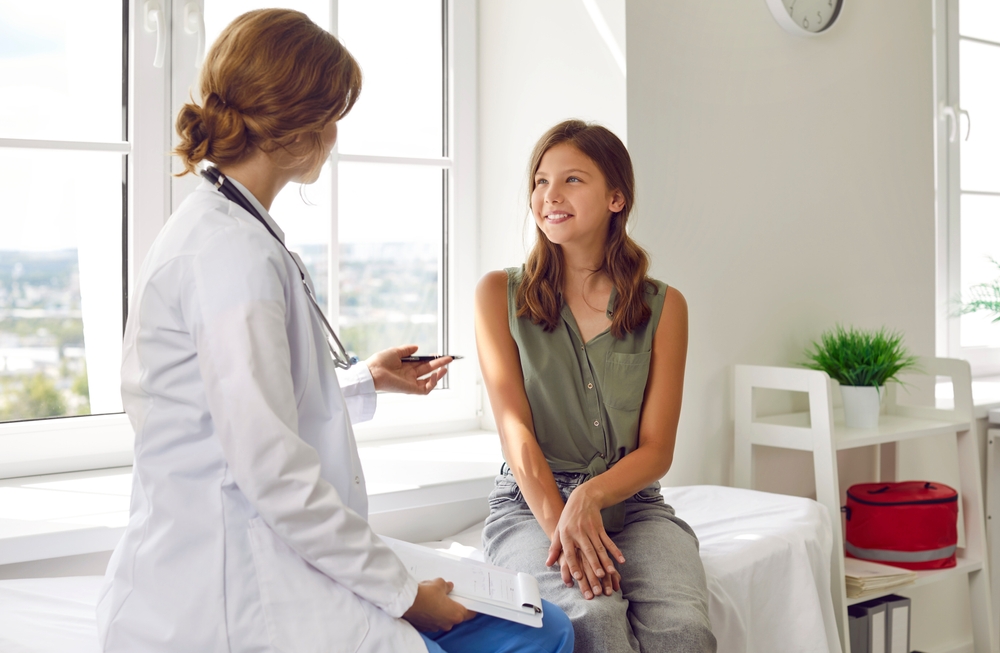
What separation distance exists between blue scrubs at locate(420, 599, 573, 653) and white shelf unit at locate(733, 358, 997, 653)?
1034 millimetres

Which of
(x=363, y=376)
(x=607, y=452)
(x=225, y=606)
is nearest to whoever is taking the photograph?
(x=225, y=606)

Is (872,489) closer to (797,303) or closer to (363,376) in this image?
(797,303)

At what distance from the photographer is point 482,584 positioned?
3.64 feet

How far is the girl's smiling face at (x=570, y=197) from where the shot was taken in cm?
161

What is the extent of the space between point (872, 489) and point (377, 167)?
1.45m

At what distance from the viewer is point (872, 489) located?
83.7 inches

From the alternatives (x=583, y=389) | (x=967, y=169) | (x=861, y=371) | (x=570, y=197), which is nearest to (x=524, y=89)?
(x=570, y=197)

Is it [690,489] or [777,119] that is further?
[777,119]

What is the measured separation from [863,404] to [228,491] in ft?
5.53

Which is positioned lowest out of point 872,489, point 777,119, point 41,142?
point 872,489

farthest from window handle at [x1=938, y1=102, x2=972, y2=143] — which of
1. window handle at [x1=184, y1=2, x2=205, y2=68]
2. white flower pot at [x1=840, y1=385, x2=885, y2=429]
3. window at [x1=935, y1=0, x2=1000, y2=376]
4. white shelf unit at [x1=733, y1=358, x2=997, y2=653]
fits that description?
window handle at [x1=184, y1=2, x2=205, y2=68]

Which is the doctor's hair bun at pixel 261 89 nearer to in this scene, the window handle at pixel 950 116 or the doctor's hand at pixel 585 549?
the doctor's hand at pixel 585 549

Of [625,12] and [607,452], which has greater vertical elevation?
[625,12]

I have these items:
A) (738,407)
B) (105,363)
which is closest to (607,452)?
(738,407)
